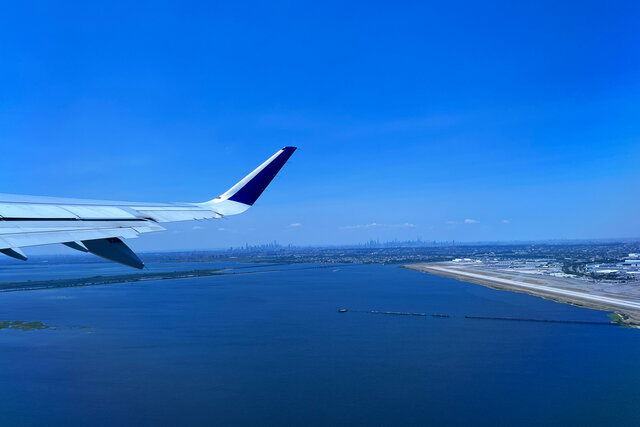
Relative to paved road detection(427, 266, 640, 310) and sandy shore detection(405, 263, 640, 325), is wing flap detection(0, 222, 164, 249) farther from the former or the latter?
paved road detection(427, 266, 640, 310)

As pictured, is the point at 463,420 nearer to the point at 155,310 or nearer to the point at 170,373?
the point at 170,373

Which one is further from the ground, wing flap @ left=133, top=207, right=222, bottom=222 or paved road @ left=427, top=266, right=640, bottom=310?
wing flap @ left=133, top=207, right=222, bottom=222

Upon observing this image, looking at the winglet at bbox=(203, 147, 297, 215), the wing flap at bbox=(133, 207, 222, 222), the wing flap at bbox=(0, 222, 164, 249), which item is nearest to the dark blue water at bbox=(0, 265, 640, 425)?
the winglet at bbox=(203, 147, 297, 215)

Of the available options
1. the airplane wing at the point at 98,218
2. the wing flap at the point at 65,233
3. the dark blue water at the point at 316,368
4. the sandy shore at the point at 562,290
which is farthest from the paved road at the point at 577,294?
the wing flap at the point at 65,233

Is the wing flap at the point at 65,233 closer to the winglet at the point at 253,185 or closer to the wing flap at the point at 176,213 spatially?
the wing flap at the point at 176,213

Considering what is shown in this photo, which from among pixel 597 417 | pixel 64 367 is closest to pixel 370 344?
pixel 597 417

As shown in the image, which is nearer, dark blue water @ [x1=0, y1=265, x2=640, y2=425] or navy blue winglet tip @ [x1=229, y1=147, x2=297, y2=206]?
navy blue winglet tip @ [x1=229, y1=147, x2=297, y2=206]
